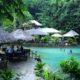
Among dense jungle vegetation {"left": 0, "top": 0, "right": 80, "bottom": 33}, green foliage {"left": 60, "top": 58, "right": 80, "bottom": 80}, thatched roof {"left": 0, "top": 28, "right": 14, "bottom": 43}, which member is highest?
green foliage {"left": 60, "top": 58, "right": 80, "bottom": 80}

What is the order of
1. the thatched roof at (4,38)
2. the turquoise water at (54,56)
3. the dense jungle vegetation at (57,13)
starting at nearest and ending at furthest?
the thatched roof at (4,38), the turquoise water at (54,56), the dense jungle vegetation at (57,13)

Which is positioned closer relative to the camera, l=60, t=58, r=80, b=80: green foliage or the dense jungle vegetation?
l=60, t=58, r=80, b=80: green foliage

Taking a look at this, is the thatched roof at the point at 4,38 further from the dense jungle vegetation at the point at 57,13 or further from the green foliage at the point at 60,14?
the green foliage at the point at 60,14

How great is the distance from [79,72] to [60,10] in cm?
3084

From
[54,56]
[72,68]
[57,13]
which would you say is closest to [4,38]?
[54,56]

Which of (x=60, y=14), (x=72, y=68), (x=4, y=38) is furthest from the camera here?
(x=60, y=14)

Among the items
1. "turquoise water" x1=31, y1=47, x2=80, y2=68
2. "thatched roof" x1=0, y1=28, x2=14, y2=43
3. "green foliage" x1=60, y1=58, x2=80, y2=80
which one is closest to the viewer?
"green foliage" x1=60, y1=58, x2=80, y2=80

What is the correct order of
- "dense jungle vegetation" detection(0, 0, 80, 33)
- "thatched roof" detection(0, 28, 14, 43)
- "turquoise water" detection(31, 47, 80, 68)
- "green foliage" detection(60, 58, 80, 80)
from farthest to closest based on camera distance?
"dense jungle vegetation" detection(0, 0, 80, 33) < "turquoise water" detection(31, 47, 80, 68) < "thatched roof" detection(0, 28, 14, 43) < "green foliage" detection(60, 58, 80, 80)

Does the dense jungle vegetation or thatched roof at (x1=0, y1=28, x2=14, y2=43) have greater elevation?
thatched roof at (x1=0, y1=28, x2=14, y2=43)

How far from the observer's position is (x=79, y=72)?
6582mm

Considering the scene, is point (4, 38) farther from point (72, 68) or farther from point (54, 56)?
point (72, 68)

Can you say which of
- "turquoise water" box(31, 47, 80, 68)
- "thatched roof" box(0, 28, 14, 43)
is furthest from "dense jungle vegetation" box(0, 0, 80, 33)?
"thatched roof" box(0, 28, 14, 43)

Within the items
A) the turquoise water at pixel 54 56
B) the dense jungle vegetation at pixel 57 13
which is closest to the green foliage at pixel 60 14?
the dense jungle vegetation at pixel 57 13

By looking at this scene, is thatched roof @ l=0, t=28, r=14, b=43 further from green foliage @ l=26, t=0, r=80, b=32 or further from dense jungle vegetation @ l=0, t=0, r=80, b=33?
green foliage @ l=26, t=0, r=80, b=32
